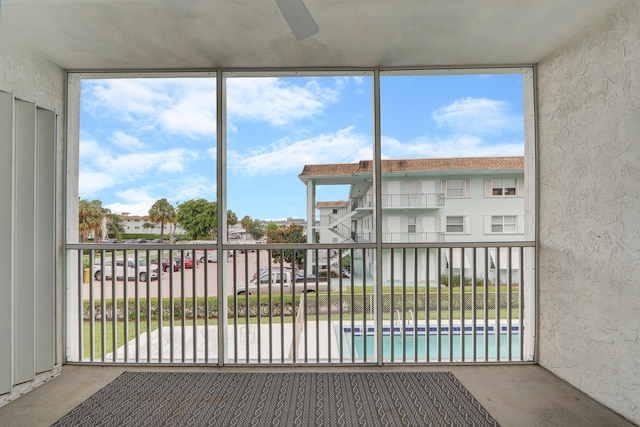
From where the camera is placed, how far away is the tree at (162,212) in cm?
283

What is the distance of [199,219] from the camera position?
110 inches

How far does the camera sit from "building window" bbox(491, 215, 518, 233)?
9.11 ft

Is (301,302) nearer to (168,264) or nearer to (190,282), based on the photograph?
(190,282)

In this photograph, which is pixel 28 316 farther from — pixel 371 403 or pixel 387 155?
pixel 387 155

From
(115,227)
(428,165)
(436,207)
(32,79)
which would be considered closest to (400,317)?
(436,207)

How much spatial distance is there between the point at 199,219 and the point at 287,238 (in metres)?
0.75

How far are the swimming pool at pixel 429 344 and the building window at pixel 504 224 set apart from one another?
797 mm

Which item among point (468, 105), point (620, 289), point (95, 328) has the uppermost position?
point (468, 105)

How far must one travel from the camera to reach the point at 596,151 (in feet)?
7.11

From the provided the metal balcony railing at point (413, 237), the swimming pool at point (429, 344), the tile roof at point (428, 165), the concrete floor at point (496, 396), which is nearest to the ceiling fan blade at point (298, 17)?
the tile roof at point (428, 165)

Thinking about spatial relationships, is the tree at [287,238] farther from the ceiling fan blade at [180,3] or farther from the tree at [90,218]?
the ceiling fan blade at [180,3]

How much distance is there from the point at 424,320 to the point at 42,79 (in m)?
3.58

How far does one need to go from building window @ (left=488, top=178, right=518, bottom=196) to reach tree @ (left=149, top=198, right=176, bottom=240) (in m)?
2.71

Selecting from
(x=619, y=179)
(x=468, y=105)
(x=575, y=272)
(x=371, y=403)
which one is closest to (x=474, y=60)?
(x=468, y=105)
